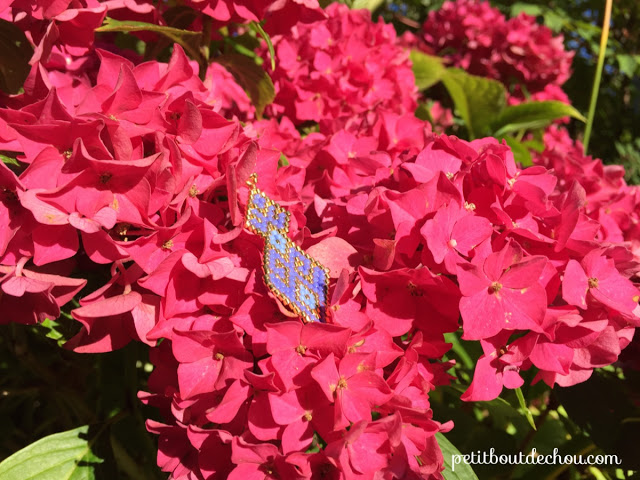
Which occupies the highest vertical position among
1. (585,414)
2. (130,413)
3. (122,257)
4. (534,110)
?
(122,257)

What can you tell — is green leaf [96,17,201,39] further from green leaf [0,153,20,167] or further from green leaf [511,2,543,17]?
green leaf [511,2,543,17]

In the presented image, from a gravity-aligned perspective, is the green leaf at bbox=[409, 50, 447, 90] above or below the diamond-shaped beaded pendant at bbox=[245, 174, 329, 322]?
below

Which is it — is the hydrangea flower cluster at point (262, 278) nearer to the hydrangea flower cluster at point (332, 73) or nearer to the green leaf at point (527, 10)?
the hydrangea flower cluster at point (332, 73)

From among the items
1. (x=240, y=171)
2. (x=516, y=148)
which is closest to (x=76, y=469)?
(x=240, y=171)

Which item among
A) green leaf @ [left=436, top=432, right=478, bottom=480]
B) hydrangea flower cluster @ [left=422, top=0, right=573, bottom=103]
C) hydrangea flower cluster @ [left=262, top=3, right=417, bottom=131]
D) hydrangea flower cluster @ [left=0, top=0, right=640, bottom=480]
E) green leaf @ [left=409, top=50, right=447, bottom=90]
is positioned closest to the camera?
hydrangea flower cluster @ [left=0, top=0, right=640, bottom=480]

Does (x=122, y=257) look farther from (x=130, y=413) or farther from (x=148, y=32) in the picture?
(x=148, y=32)

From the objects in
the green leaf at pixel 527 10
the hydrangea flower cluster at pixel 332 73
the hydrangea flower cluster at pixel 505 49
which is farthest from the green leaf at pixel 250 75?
the green leaf at pixel 527 10

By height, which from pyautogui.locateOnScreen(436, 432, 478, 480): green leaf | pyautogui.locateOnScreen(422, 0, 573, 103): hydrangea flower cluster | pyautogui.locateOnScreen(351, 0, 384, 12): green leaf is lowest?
pyautogui.locateOnScreen(436, 432, 478, 480): green leaf

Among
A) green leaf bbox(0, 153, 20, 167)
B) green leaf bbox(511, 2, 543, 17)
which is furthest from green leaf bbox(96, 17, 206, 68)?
green leaf bbox(511, 2, 543, 17)
